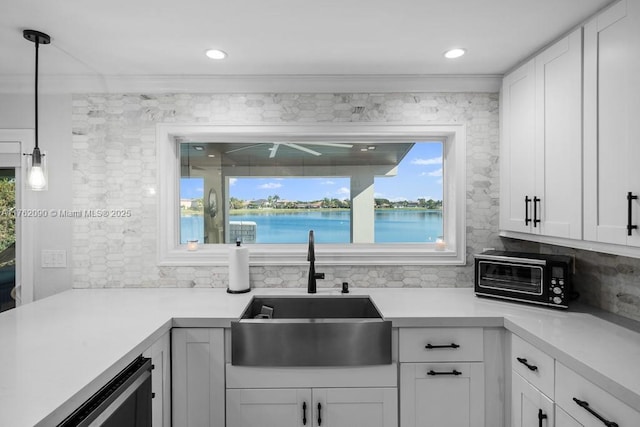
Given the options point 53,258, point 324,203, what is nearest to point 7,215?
point 53,258

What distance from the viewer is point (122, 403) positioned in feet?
4.17

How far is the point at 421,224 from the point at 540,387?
127 centimetres

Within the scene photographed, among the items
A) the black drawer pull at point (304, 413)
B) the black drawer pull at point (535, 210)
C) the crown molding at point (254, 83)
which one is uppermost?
the crown molding at point (254, 83)

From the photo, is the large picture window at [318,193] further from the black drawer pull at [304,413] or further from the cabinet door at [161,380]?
the black drawer pull at [304,413]

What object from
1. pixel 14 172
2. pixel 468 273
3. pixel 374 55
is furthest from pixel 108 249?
pixel 468 273

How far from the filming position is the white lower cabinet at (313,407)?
1.72m

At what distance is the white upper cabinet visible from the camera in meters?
1.66

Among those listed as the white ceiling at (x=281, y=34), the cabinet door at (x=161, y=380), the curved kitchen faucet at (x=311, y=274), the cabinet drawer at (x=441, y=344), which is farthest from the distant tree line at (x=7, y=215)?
the cabinet drawer at (x=441, y=344)

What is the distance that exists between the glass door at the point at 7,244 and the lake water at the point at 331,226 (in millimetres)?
1122

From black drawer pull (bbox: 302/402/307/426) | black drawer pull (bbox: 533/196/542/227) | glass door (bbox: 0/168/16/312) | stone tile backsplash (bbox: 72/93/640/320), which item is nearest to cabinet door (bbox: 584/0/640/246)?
black drawer pull (bbox: 533/196/542/227)

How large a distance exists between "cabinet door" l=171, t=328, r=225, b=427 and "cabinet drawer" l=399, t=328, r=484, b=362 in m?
0.91

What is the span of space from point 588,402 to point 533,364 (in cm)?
30

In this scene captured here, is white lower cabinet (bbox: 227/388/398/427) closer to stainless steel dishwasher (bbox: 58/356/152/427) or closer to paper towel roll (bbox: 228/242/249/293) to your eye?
stainless steel dishwasher (bbox: 58/356/152/427)

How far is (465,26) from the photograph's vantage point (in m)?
1.70
